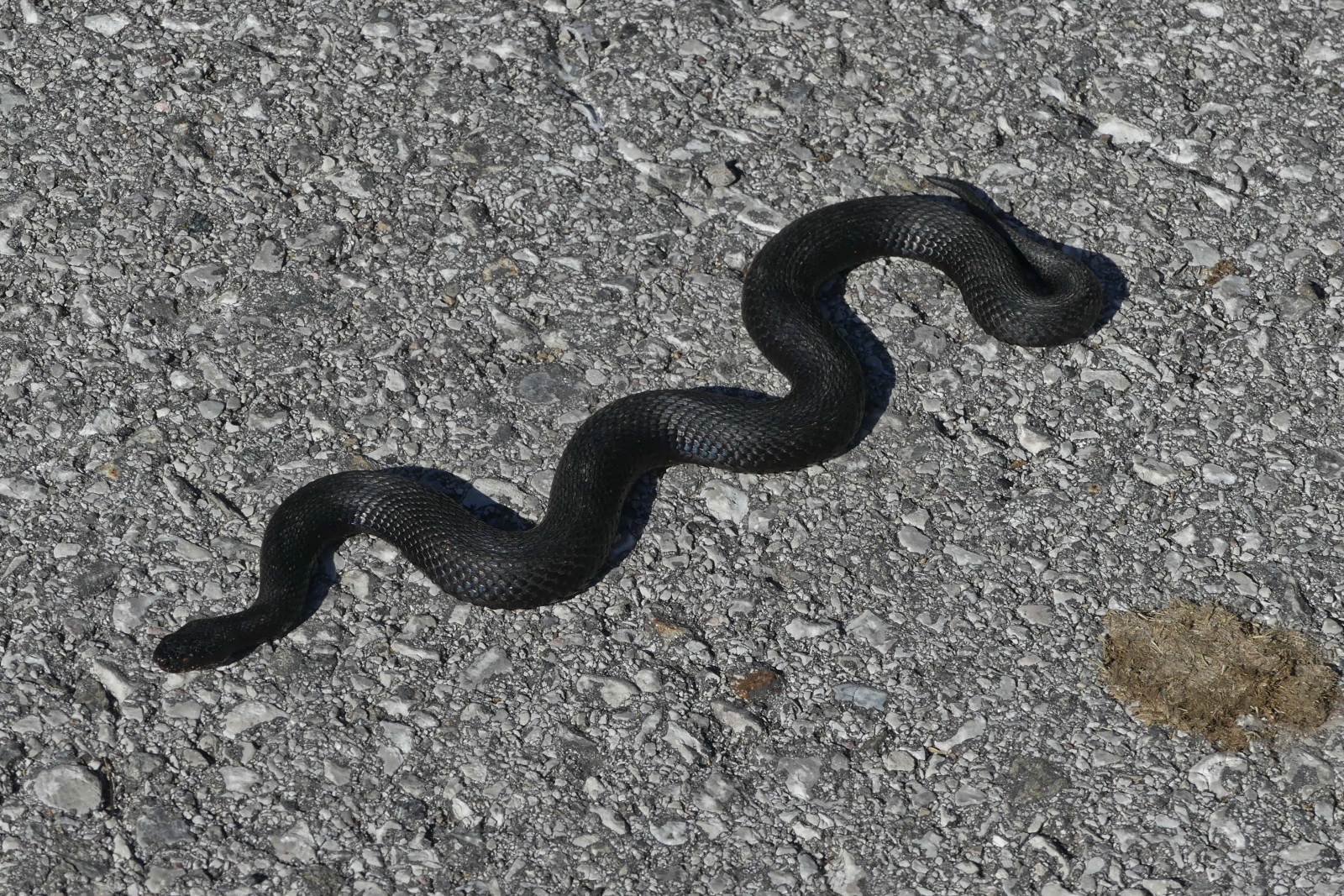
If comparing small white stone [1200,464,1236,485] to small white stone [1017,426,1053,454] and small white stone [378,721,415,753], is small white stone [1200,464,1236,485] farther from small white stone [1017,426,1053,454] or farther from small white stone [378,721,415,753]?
small white stone [378,721,415,753]

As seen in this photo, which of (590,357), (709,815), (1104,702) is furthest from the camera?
(590,357)

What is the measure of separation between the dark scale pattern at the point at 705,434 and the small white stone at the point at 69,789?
1.49 ft

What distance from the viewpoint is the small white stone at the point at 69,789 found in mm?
4359

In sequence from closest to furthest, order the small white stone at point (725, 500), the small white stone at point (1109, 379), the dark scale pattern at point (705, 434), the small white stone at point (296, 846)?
1. the small white stone at point (296, 846)
2. the dark scale pattern at point (705, 434)
3. the small white stone at point (725, 500)
4. the small white stone at point (1109, 379)

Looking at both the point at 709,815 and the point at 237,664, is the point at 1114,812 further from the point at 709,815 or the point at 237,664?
the point at 237,664

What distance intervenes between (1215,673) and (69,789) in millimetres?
3898

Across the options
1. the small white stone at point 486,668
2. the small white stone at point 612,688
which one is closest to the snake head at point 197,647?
the small white stone at point 486,668

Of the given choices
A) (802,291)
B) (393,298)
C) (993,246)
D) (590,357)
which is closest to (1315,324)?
(993,246)

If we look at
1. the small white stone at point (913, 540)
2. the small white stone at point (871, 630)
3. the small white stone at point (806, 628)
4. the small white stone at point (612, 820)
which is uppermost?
the small white stone at point (913, 540)

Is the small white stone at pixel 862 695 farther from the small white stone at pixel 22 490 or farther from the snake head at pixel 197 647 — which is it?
the small white stone at pixel 22 490

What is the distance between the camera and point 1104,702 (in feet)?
15.5

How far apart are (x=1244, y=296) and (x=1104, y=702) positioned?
2267 millimetres

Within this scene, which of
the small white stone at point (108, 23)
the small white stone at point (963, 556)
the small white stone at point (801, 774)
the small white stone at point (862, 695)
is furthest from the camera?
the small white stone at point (108, 23)

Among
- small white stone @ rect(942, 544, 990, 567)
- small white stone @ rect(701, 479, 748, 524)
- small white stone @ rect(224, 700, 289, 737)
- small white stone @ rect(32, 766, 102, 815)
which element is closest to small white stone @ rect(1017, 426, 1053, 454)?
small white stone @ rect(942, 544, 990, 567)
